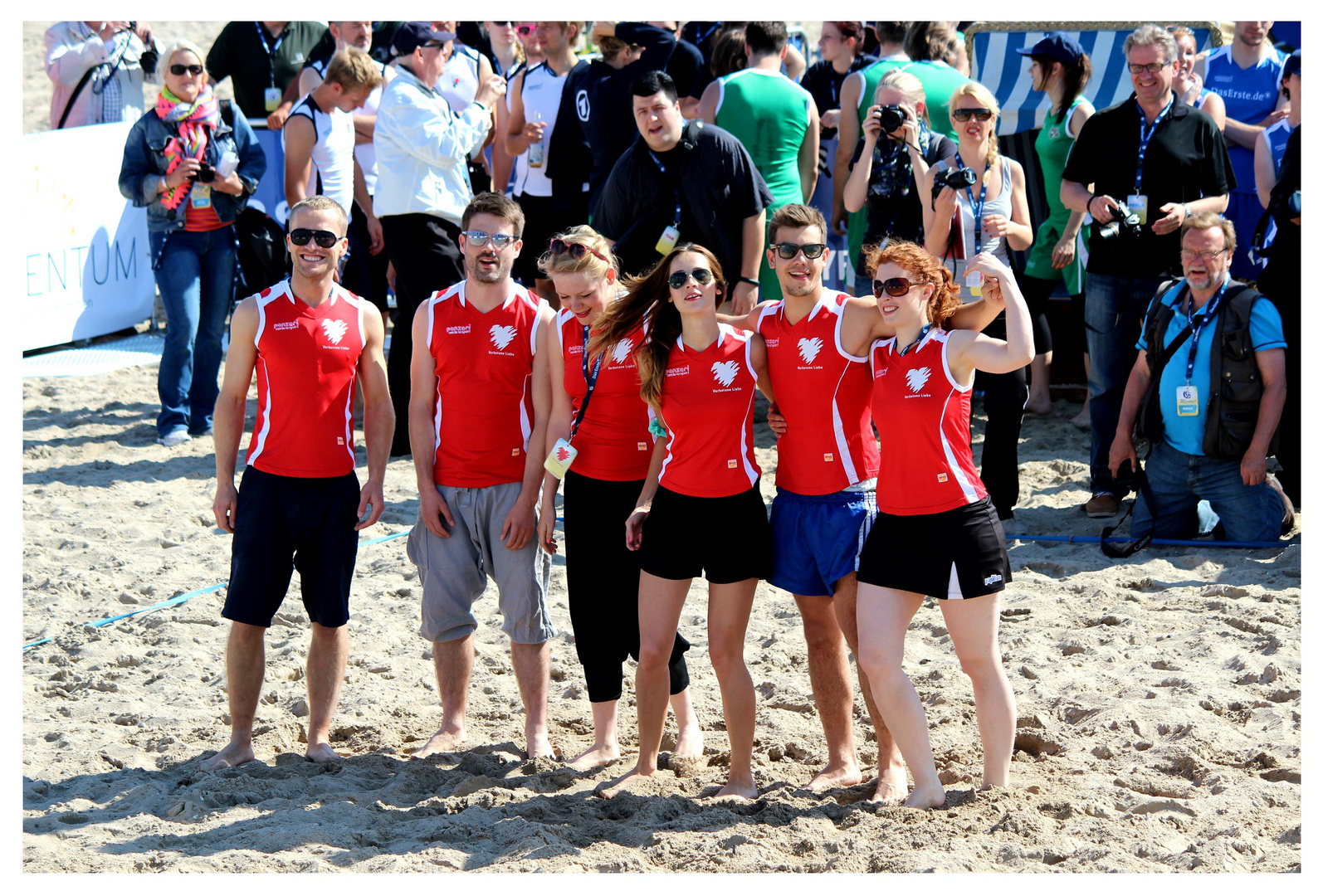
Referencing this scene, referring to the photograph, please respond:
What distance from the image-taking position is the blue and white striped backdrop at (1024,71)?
902cm

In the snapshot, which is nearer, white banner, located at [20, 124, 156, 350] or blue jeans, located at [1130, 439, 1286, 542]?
blue jeans, located at [1130, 439, 1286, 542]

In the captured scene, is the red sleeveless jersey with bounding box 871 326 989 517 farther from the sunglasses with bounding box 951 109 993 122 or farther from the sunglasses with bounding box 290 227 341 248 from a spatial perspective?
the sunglasses with bounding box 951 109 993 122

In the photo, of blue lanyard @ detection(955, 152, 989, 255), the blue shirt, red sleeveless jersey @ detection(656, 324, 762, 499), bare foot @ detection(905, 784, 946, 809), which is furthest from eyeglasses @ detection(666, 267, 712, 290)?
the blue shirt

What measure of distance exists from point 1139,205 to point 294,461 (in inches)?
168

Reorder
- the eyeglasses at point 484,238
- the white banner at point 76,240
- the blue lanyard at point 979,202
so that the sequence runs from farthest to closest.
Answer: the white banner at point 76,240 < the blue lanyard at point 979,202 < the eyeglasses at point 484,238

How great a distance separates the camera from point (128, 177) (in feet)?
24.5

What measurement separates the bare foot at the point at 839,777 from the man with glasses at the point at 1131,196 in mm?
2914

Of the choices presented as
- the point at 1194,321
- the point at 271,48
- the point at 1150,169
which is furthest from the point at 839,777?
the point at 271,48

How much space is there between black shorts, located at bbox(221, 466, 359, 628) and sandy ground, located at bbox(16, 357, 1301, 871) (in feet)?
1.84

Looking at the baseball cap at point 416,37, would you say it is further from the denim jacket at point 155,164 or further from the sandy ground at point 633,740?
the sandy ground at point 633,740

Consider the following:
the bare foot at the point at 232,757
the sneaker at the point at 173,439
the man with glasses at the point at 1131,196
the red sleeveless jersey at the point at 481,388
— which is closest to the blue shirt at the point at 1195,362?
the man with glasses at the point at 1131,196

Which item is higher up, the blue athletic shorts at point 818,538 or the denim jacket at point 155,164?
the denim jacket at point 155,164

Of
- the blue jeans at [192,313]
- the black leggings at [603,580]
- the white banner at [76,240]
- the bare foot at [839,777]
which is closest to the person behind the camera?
the bare foot at [839,777]

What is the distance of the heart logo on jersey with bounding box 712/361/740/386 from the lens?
Answer: 407cm
